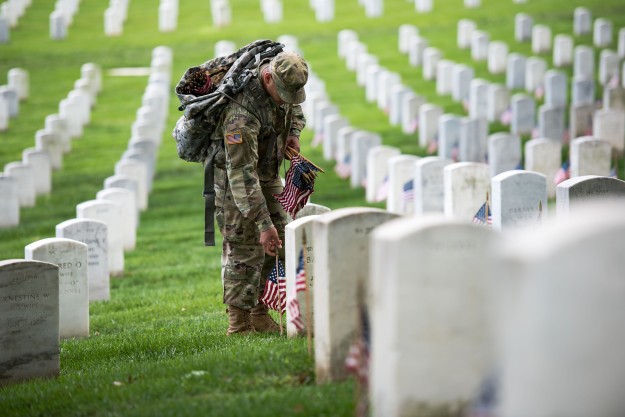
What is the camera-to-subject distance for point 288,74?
734 cm

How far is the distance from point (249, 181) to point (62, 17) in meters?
29.7

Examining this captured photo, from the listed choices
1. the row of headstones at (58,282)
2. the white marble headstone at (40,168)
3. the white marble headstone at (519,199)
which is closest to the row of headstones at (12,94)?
the white marble headstone at (40,168)

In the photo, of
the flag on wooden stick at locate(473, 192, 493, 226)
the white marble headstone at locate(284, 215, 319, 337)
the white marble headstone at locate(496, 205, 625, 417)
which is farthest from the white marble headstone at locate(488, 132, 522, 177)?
the white marble headstone at locate(496, 205, 625, 417)

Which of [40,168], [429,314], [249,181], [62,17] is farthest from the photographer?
[62,17]

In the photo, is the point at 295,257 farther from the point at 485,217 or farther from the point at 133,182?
the point at 133,182

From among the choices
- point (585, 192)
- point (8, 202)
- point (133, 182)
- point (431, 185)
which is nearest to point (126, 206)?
point (133, 182)

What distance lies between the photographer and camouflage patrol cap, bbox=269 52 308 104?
7336mm

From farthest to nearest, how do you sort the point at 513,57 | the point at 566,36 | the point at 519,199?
1. the point at 566,36
2. the point at 513,57
3. the point at 519,199

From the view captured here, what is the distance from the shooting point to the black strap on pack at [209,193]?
7.88m

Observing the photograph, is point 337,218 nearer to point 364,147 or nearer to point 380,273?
point 380,273

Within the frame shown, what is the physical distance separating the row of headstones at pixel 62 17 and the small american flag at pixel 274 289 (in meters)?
28.9

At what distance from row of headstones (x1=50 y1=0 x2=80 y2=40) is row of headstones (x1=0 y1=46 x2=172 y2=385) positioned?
68.8 ft

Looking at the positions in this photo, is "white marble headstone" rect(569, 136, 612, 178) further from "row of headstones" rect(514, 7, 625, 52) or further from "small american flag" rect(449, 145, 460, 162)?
"row of headstones" rect(514, 7, 625, 52)

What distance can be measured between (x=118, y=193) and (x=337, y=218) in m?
8.81
